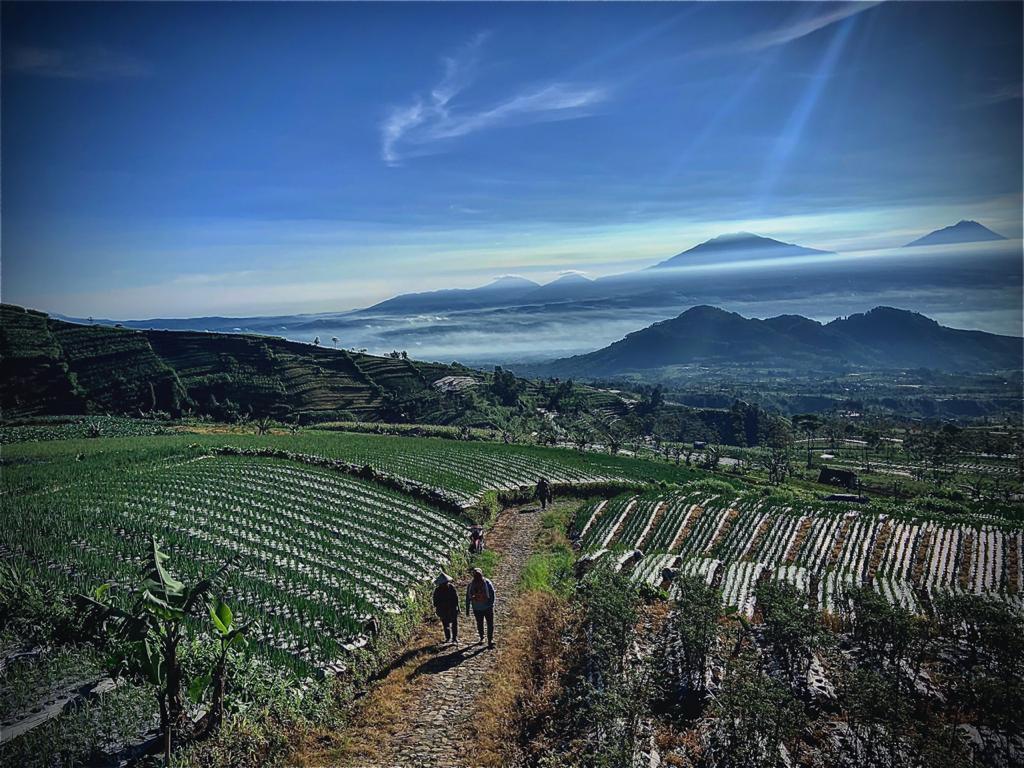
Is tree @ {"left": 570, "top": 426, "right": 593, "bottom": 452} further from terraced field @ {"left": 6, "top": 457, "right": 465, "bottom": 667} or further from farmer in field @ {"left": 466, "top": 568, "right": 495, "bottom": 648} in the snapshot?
farmer in field @ {"left": 466, "top": 568, "right": 495, "bottom": 648}

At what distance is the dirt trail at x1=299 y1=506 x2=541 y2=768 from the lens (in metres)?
7.80

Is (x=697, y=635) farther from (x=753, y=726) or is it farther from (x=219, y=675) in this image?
(x=219, y=675)

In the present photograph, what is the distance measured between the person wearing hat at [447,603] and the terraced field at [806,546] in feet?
18.8

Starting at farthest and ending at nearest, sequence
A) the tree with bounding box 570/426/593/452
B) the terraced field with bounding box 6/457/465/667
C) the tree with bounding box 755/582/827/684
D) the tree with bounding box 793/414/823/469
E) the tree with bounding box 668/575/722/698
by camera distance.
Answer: the tree with bounding box 793/414/823/469, the tree with bounding box 570/426/593/452, the terraced field with bounding box 6/457/465/667, the tree with bounding box 755/582/827/684, the tree with bounding box 668/575/722/698

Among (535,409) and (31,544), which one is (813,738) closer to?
(31,544)

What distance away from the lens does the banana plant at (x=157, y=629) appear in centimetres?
638

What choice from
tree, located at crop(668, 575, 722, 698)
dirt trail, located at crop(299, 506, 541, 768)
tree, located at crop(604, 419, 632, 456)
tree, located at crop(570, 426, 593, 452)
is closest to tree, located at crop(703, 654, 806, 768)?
tree, located at crop(668, 575, 722, 698)

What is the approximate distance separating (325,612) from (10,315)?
105527mm

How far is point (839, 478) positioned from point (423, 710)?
66709 millimetres

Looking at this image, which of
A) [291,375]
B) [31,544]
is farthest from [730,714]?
[291,375]

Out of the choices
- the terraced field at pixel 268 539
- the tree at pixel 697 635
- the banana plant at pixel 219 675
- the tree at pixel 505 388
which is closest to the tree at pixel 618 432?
the tree at pixel 505 388

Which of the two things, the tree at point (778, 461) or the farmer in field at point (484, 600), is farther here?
the tree at point (778, 461)

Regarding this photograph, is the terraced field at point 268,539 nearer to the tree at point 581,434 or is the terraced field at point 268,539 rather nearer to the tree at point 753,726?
the tree at point 753,726

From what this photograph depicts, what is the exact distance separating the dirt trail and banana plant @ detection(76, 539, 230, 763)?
202 cm
